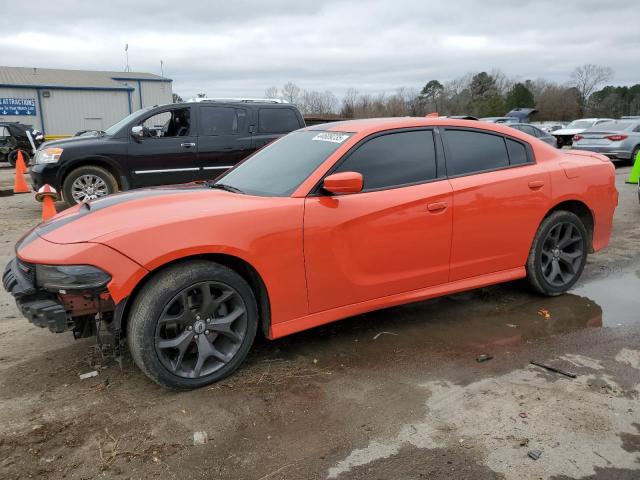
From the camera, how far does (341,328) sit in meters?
4.27

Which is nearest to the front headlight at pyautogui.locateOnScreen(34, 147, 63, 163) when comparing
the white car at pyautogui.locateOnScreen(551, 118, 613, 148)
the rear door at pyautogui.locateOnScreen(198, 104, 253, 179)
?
the rear door at pyautogui.locateOnScreen(198, 104, 253, 179)

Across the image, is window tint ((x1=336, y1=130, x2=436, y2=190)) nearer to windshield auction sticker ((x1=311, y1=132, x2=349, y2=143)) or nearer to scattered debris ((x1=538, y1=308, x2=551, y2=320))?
windshield auction sticker ((x1=311, y1=132, x2=349, y2=143))

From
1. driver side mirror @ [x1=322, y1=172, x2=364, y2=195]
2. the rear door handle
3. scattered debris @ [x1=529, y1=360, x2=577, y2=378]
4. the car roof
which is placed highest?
the car roof

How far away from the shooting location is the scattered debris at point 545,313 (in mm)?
4469

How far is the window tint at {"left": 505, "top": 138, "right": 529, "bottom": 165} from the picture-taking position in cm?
457

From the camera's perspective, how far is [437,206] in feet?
13.0

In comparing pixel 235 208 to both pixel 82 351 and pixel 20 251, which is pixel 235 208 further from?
pixel 82 351

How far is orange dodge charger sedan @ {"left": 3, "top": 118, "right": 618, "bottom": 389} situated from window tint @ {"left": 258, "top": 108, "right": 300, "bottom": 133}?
5493mm

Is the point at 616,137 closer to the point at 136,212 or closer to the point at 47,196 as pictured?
the point at 47,196

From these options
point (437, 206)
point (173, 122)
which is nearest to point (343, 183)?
point (437, 206)

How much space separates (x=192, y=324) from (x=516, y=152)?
311cm

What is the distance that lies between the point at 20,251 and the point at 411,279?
2635 mm

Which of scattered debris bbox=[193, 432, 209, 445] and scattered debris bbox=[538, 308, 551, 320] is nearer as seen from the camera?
scattered debris bbox=[193, 432, 209, 445]

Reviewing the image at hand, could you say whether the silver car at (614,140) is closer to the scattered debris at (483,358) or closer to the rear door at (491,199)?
the rear door at (491,199)
